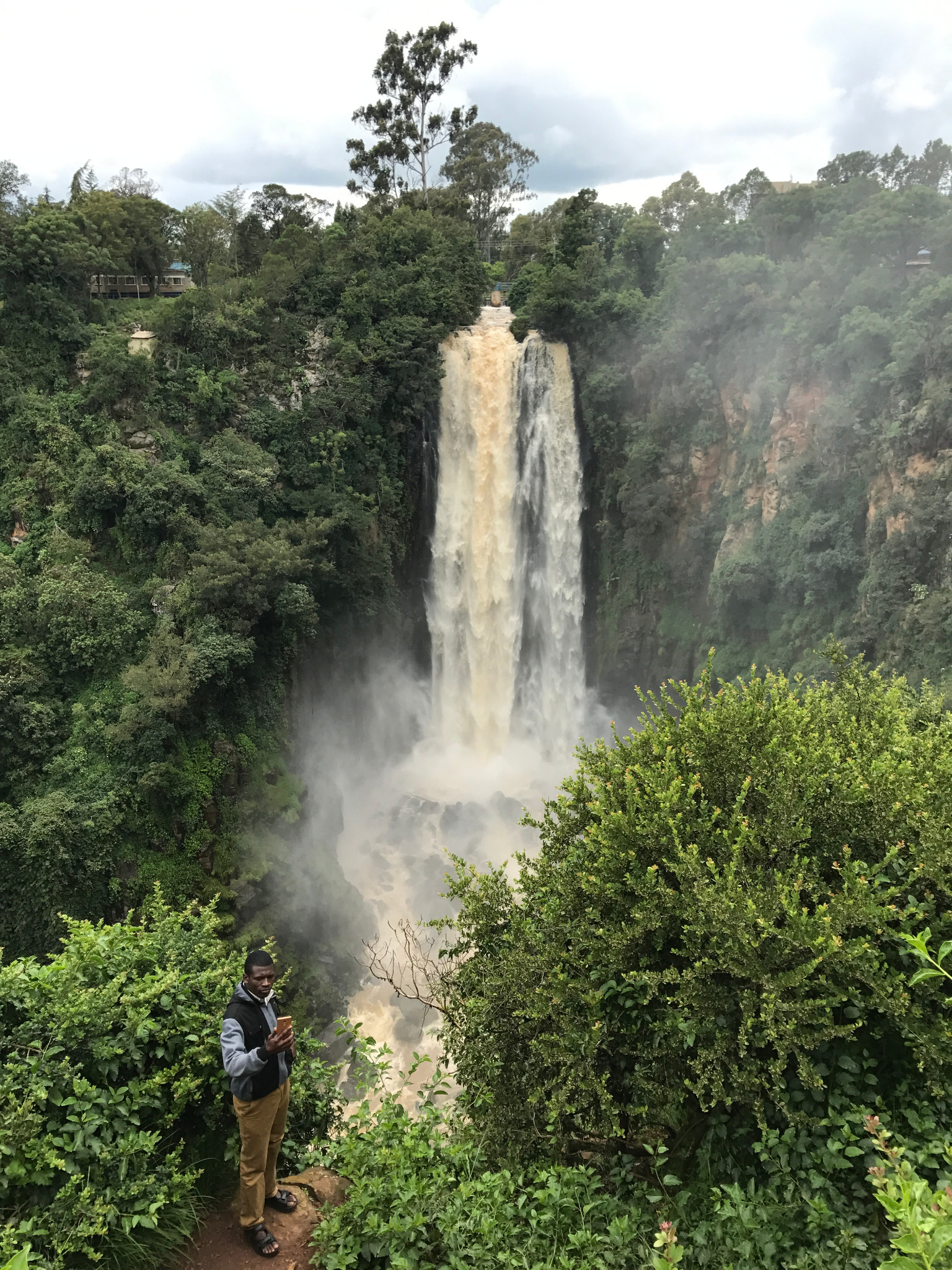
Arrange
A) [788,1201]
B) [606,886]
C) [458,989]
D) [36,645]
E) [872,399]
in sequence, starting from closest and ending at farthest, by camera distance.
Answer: [788,1201] → [606,886] → [458,989] → [36,645] → [872,399]

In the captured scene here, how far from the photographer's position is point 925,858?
5.38 meters

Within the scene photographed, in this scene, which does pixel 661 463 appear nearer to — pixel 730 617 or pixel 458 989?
pixel 730 617

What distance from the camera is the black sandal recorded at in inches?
198

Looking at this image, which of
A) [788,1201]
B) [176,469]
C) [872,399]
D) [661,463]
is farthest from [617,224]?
[788,1201]

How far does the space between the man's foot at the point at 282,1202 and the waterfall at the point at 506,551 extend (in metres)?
19.0

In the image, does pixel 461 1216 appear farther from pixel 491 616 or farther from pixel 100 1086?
pixel 491 616

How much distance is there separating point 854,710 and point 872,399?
13981mm

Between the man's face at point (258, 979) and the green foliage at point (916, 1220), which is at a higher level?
the green foliage at point (916, 1220)

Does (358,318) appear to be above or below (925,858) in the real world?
above

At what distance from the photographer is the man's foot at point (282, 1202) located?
5402 mm

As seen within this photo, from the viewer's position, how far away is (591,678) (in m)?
25.4

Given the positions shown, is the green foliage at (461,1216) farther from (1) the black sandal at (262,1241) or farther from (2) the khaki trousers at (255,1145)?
(2) the khaki trousers at (255,1145)

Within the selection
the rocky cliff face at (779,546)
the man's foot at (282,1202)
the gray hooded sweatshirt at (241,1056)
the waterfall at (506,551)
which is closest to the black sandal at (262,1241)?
the man's foot at (282,1202)

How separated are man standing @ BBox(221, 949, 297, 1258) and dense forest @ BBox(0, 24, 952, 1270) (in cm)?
42
